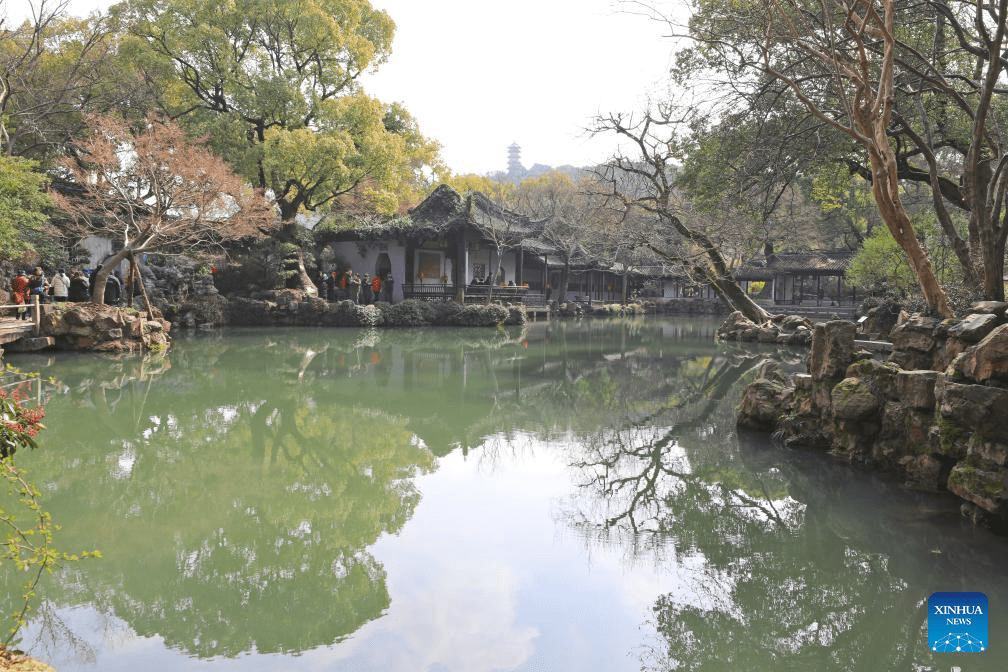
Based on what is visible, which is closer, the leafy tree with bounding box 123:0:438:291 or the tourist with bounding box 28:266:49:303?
the tourist with bounding box 28:266:49:303

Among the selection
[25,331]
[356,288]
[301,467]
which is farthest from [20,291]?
[301,467]

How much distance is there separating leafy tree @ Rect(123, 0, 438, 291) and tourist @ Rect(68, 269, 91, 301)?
6.46 metres

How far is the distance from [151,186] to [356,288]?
9972 mm

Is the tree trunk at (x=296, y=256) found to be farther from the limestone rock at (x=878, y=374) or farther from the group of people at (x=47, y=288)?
the limestone rock at (x=878, y=374)

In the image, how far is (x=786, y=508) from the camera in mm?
5570

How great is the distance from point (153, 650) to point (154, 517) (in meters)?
2.07

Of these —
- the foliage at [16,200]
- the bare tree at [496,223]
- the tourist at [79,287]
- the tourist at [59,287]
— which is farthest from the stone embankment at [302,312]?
the foliage at [16,200]

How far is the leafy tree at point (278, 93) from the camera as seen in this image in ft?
70.7

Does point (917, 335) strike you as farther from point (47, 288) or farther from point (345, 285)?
point (345, 285)

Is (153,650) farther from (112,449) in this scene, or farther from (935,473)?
(935,473)

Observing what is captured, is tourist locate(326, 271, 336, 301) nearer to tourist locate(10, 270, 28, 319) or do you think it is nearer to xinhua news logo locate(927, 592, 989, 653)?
tourist locate(10, 270, 28, 319)

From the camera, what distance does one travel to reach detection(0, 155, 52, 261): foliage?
11.6 m

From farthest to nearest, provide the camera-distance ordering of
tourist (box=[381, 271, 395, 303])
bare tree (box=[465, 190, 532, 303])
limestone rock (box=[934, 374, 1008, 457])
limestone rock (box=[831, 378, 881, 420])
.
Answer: tourist (box=[381, 271, 395, 303]), bare tree (box=[465, 190, 532, 303]), limestone rock (box=[831, 378, 881, 420]), limestone rock (box=[934, 374, 1008, 457])

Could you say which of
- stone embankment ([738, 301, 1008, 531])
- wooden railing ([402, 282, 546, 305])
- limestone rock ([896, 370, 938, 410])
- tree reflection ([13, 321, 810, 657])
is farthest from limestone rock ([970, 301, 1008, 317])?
A: wooden railing ([402, 282, 546, 305])
